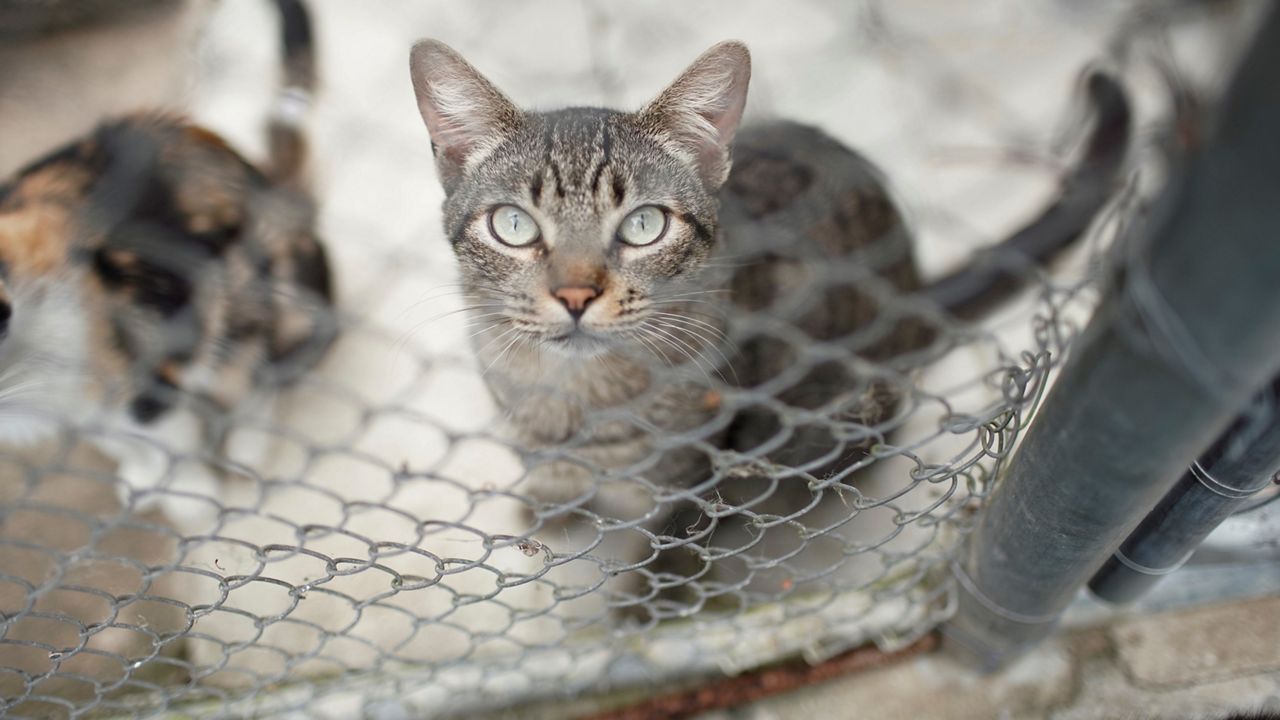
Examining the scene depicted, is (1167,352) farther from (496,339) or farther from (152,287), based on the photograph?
(152,287)

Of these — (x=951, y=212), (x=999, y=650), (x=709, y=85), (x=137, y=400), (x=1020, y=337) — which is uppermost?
(x=709, y=85)

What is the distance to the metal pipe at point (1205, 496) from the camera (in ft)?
3.14

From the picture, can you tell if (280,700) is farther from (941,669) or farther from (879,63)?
(879,63)

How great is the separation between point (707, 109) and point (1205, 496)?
87cm

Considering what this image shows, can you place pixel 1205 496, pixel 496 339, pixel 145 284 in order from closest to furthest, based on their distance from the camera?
pixel 1205 496
pixel 496 339
pixel 145 284

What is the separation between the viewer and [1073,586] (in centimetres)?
120

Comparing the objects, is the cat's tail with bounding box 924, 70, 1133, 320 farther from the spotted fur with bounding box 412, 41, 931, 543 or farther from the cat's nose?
the cat's nose

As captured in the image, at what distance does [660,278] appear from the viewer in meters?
1.28

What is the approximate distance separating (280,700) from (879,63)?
7.18 feet

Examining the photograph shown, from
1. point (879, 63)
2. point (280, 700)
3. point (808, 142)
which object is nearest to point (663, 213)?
point (808, 142)

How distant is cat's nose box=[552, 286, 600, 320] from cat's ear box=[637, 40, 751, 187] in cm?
32

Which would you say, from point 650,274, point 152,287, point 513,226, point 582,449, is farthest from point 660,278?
point 152,287

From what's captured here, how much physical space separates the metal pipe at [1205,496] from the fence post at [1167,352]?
0.37 ft

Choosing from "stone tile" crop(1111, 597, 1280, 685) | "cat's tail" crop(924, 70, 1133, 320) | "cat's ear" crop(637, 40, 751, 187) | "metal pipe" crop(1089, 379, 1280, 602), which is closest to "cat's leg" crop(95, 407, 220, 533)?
"cat's ear" crop(637, 40, 751, 187)
